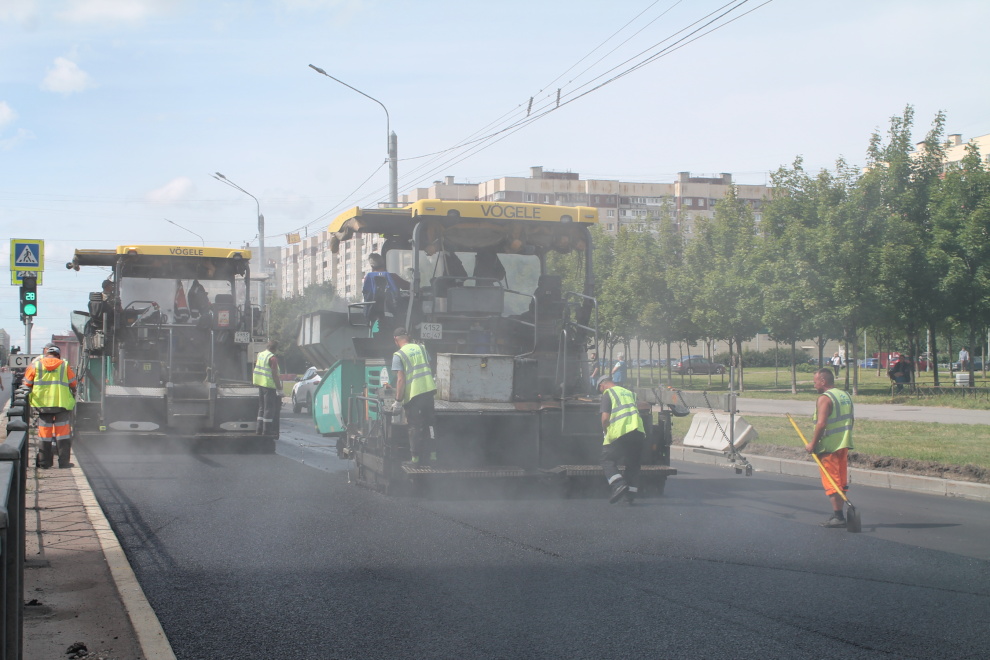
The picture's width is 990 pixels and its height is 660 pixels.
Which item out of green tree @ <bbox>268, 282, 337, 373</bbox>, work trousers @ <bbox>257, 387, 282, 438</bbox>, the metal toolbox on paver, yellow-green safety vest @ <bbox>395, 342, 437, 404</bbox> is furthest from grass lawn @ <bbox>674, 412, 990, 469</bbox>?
work trousers @ <bbox>257, 387, 282, 438</bbox>

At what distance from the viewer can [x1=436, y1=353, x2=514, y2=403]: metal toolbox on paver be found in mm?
9328

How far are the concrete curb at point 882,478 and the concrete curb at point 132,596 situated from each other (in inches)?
285

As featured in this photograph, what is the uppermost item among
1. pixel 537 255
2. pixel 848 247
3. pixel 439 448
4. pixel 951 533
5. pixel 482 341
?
pixel 848 247

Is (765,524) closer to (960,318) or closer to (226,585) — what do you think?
(226,585)

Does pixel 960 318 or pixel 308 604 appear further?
pixel 960 318

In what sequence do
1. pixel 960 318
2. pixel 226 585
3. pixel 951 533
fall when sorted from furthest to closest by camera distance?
1. pixel 960 318
2. pixel 951 533
3. pixel 226 585

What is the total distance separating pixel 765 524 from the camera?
834 cm

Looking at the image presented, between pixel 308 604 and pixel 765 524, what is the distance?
14.4 feet

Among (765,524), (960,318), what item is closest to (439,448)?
(765,524)

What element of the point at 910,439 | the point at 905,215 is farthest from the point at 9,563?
the point at 905,215

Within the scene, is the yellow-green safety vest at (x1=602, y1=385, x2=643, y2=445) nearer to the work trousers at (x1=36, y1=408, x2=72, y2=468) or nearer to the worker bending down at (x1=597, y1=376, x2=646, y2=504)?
the worker bending down at (x1=597, y1=376, x2=646, y2=504)

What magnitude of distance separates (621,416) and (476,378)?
1.44 meters

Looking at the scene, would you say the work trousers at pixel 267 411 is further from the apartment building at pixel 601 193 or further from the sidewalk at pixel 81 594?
the apartment building at pixel 601 193

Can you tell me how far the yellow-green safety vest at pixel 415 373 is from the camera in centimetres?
891
